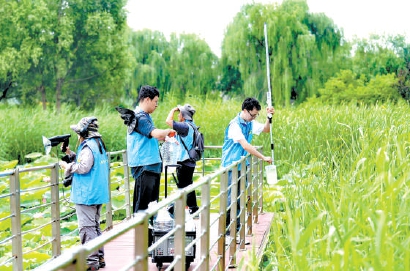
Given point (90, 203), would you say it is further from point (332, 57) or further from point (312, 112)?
point (332, 57)

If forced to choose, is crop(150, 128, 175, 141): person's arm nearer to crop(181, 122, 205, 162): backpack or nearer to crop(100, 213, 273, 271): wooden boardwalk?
crop(100, 213, 273, 271): wooden boardwalk

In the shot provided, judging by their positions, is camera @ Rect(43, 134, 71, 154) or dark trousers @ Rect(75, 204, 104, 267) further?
camera @ Rect(43, 134, 71, 154)

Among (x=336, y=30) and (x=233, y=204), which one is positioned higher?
(x=336, y=30)

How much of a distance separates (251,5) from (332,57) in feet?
14.3

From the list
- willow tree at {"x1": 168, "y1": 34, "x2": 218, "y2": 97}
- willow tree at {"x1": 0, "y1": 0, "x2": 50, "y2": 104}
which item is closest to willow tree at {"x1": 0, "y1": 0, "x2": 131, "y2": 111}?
willow tree at {"x1": 0, "y1": 0, "x2": 50, "y2": 104}

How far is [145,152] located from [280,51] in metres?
23.6

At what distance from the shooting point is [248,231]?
23.0 ft

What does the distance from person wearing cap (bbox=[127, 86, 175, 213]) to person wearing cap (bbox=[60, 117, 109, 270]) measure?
0.40m

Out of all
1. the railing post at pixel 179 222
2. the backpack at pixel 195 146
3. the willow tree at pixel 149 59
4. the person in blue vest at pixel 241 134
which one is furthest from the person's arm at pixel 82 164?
the willow tree at pixel 149 59

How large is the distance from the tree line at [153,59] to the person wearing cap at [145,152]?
2262cm

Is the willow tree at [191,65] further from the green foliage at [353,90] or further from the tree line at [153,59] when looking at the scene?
the green foliage at [353,90]

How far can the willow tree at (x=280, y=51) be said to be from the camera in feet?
94.7

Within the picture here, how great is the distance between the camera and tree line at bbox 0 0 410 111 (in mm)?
29141

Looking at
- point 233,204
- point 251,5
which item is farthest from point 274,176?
point 251,5
